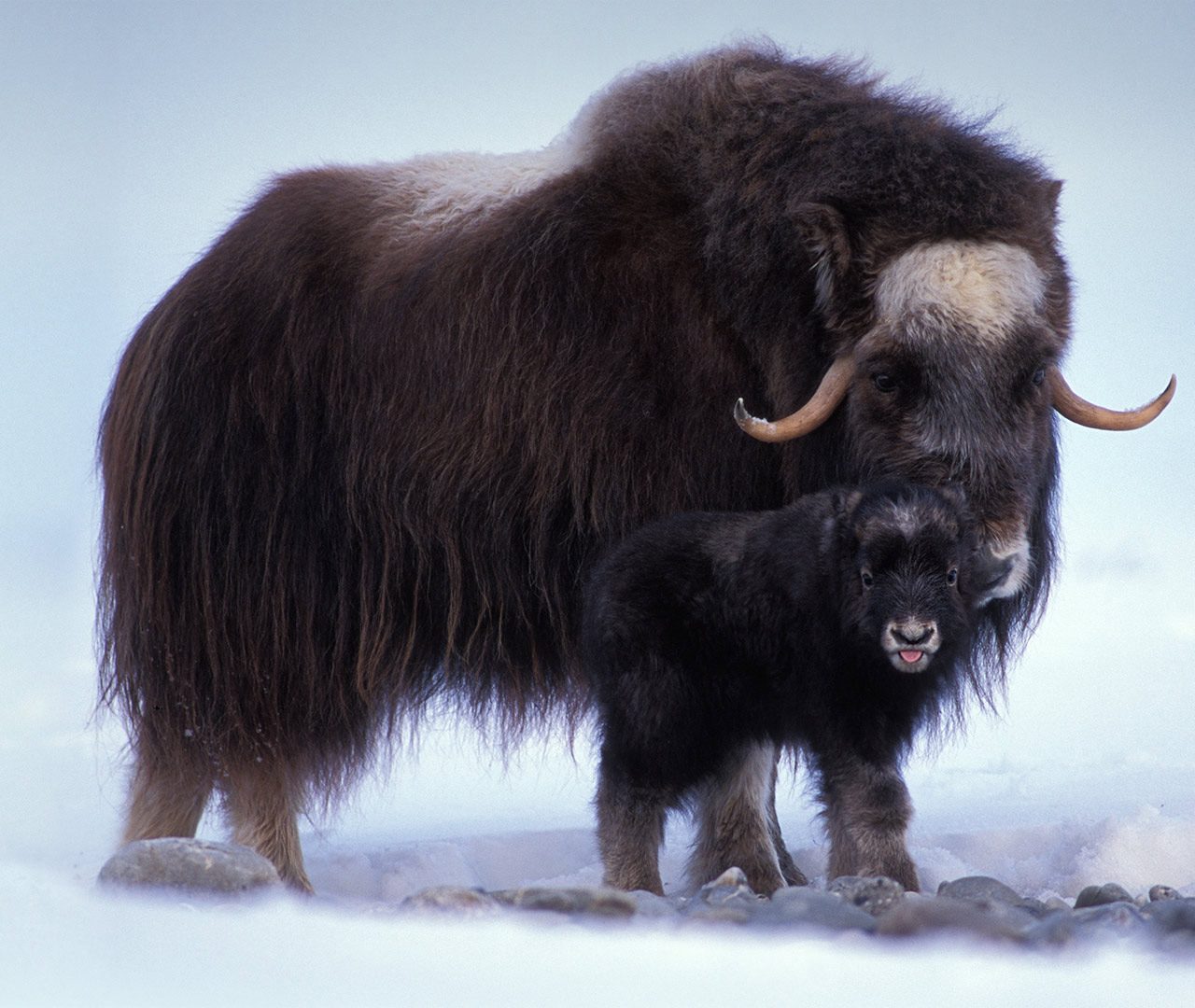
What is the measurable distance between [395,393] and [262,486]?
318mm

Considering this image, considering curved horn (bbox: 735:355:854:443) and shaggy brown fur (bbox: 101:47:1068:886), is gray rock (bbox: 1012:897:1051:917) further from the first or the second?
curved horn (bbox: 735:355:854:443)

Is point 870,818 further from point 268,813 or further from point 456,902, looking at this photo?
point 268,813

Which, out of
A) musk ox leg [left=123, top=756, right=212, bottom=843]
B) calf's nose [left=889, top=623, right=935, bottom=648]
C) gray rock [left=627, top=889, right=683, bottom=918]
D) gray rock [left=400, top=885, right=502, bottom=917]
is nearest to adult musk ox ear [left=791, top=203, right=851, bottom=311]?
calf's nose [left=889, top=623, right=935, bottom=648]

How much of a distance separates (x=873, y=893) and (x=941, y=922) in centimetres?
26

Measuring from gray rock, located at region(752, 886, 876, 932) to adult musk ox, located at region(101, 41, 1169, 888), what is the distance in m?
0.89

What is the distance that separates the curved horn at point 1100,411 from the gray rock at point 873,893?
113 centimetres

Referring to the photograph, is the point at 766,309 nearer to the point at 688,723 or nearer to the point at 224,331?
the point at 688,723

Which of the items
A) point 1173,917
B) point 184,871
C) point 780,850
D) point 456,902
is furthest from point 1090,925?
point 780,850

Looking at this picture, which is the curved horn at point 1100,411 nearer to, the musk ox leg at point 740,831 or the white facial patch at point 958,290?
the white facial patch at point 958,290

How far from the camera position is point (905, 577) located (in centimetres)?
233

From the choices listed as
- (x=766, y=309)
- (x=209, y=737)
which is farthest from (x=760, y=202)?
(x=209, y=737)

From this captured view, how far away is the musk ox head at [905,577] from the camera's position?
2.29 m

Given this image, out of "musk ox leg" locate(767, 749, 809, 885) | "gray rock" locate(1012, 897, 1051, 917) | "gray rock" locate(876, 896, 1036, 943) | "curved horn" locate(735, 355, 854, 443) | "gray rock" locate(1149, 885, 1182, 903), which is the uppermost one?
"curved horn" locate(735, 355, 854, 443)

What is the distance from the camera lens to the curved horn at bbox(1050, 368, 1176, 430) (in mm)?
3013
